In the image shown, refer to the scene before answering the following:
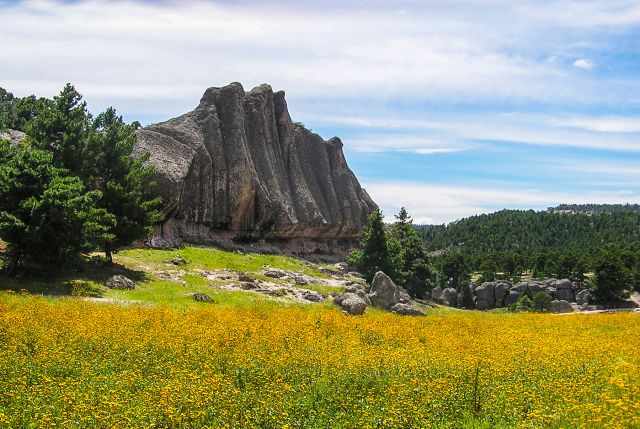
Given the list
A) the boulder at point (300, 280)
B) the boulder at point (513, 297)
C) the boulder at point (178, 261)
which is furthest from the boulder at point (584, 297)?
the boulder at point (178, 261)

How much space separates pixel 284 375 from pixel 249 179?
56.0 metres

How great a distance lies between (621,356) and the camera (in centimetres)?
2034

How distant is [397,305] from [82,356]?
28.0 meters

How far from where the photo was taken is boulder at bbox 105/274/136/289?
1375 inches

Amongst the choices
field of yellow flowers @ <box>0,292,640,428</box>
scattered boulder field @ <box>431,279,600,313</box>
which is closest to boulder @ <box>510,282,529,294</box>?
scattered boulder field @ <box>431,279,600,313</box>

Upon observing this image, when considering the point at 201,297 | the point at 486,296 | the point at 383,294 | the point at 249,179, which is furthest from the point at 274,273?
the point at 486,296

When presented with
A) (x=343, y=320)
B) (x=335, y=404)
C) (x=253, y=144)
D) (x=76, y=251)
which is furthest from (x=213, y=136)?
(x=335, y=404)

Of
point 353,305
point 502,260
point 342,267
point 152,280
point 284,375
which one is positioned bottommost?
point 353,305

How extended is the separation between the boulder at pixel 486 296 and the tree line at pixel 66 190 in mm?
77066

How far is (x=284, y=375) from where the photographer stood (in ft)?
50.9

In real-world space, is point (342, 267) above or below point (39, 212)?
below

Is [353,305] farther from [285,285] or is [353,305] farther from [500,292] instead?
[500,292]

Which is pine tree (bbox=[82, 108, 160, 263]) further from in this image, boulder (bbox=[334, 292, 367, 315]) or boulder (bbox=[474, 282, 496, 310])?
boulder (bbox=[474, 282, 496, 310])

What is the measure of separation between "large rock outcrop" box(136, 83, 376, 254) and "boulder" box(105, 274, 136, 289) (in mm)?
18002
